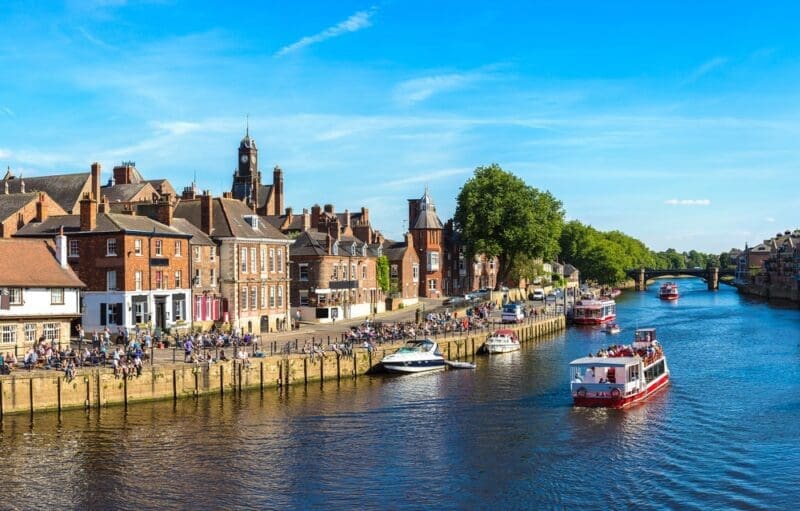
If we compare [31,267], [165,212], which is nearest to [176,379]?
[31,267]

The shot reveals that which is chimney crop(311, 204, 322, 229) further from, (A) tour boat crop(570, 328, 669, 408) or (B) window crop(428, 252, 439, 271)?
(A) tour boat crop(570, 328, 669, 408)

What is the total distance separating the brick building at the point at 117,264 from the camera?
63.4 meters

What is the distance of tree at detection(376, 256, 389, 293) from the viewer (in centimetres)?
10300

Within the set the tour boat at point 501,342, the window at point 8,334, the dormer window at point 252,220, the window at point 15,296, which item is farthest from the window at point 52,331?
the tour boat at point 501,342

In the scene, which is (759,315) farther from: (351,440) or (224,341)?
(351,440)

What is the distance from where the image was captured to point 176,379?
53.1m

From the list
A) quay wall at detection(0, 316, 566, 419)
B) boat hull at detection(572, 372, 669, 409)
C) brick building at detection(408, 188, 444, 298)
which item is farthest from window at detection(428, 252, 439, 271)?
boat hull at detection(572, 372, 669, 409)

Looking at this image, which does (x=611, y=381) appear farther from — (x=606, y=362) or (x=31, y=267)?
(x=31, y=267)

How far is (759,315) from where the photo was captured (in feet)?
410

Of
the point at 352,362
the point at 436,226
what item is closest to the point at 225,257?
the point at 352,362

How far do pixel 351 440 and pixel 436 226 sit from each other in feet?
278

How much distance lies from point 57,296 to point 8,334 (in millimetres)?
4700

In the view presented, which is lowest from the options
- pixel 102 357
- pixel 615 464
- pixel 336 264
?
pixel 615 464

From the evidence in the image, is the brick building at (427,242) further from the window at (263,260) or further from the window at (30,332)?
the window at (30,332)
